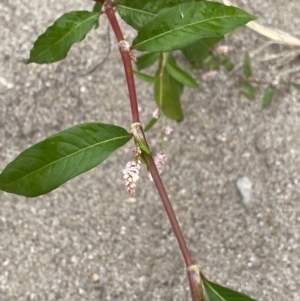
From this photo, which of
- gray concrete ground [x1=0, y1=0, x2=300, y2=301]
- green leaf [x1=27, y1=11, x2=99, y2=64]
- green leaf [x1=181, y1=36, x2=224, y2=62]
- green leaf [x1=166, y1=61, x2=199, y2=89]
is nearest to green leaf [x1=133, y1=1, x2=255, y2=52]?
green leaf [x1=27, y1=11, x2=99, y2=64]

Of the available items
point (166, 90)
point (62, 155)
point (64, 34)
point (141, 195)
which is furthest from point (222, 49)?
point (62, 155)

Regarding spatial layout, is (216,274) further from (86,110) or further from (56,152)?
(56,152)

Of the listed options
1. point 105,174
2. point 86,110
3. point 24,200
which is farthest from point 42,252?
point 86,110

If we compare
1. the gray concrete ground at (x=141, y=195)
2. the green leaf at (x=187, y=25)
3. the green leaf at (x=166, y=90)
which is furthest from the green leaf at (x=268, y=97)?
the green leaf at (x=187, y=25)

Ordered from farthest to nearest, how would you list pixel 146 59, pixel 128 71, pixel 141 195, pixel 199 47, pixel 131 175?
pixel 141 195 < pixel 146 59 < pixel 199 47 < pixel 128 71 < pixel 131 175

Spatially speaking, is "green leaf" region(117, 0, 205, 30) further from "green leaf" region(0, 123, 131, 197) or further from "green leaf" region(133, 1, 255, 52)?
"green leaf" region(0, 123, 131, 197)

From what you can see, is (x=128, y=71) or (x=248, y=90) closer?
(x=128, y=71)

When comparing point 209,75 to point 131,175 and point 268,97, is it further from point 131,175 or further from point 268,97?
point 131,175
